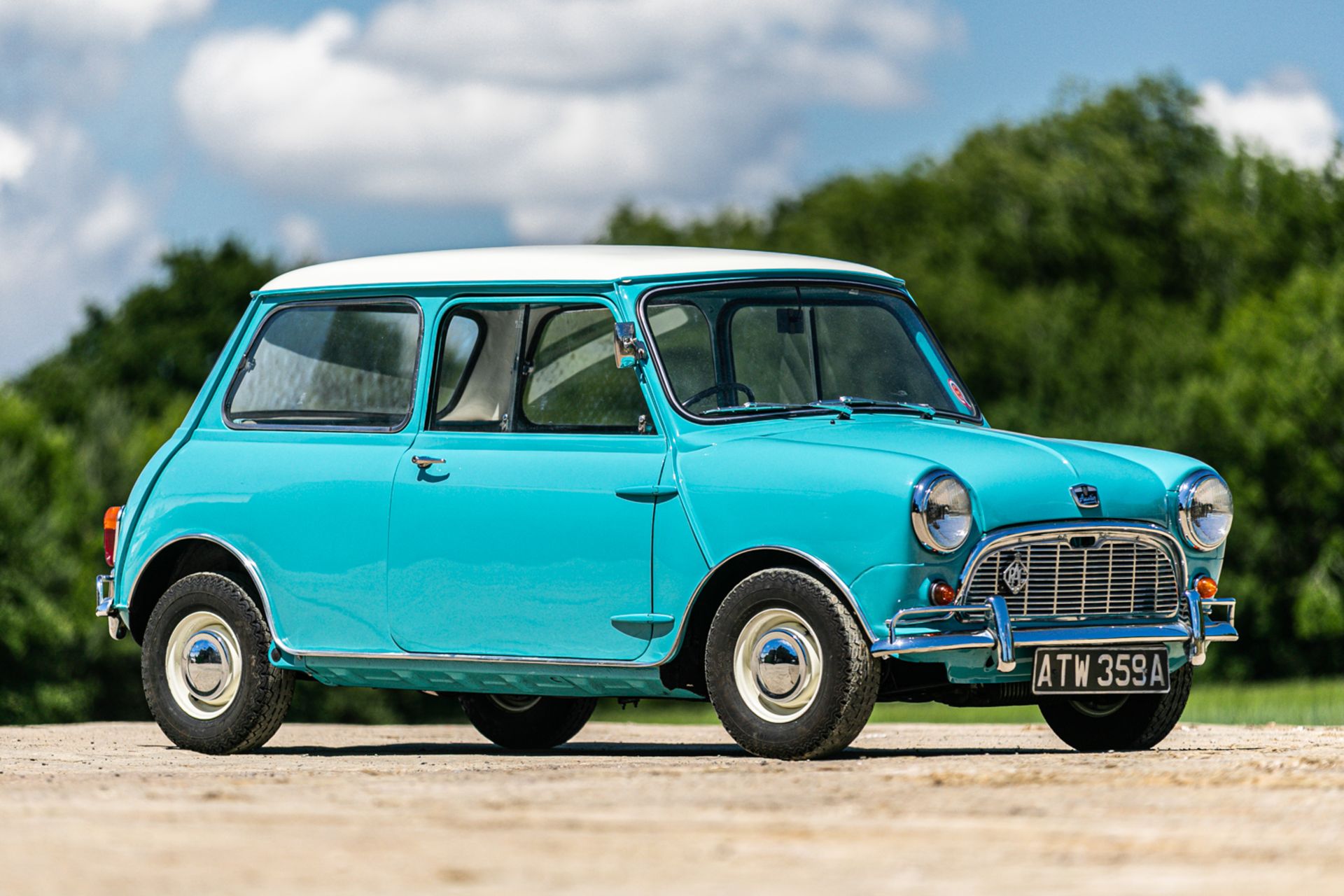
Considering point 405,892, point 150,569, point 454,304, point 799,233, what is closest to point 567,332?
point 454,304

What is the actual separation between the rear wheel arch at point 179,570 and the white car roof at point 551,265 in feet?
4.03

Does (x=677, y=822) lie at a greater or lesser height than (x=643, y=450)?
lesser

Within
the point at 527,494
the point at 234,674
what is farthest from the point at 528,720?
the point at 527,494

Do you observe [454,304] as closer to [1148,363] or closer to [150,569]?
[150,569]

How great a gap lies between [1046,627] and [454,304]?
294 centimetres

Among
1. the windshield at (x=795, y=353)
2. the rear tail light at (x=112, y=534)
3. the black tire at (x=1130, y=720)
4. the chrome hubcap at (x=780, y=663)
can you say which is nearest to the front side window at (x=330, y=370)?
the rear tail light at (x=112, y=534)

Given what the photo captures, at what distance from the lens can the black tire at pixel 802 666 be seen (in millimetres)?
8000

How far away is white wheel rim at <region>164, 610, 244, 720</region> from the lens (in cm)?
983

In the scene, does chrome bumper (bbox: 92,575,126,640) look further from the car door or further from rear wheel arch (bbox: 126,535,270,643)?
the car door

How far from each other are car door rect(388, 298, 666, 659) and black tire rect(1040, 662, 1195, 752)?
6.45 feet

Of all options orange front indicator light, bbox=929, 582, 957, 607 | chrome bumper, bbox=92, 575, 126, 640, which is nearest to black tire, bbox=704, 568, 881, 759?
orange front indicator light, bbox=929, 582, 957, 607

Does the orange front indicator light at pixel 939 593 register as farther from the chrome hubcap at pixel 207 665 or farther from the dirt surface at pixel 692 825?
the chrome hubcap at pixel 207 665

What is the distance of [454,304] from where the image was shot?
9.51m

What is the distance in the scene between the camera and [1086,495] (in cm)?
842
